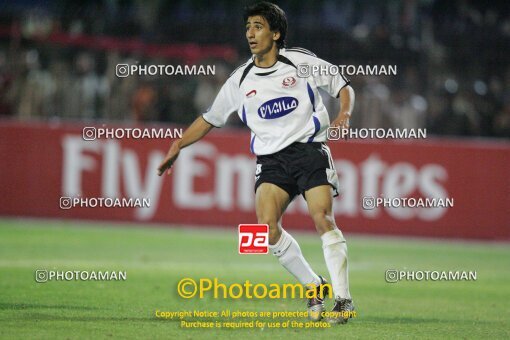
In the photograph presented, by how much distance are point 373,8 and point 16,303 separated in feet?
39.8

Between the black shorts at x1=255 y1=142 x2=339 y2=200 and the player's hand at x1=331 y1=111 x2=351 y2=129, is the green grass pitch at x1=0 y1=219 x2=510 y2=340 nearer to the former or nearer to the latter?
the black shorts at x1=255 y1=142 x2=339 y2=200

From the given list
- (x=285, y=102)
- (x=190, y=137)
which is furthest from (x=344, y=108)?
(x=190, y=137)

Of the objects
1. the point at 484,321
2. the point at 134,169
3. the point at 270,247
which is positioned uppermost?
the point at 134,169

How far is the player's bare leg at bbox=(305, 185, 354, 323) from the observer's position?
8656mm

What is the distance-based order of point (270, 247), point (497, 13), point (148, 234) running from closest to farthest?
point (270, 247)
point (148, 234)
point (497, 13)

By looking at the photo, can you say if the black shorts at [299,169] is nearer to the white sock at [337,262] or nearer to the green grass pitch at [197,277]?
the white sock at [337,262]

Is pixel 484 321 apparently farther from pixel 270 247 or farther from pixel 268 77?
pixel 268 77

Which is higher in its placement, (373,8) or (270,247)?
(373,8)

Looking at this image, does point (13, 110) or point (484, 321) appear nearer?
point (484, 321)

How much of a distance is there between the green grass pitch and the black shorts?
1.19 meters

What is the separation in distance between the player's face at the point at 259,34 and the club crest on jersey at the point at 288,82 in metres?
0.30

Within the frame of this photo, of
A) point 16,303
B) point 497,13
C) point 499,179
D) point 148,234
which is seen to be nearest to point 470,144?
point 499,179

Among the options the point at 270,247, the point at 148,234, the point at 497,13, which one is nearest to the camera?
the point at 270,247

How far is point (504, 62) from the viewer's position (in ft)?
63.4
